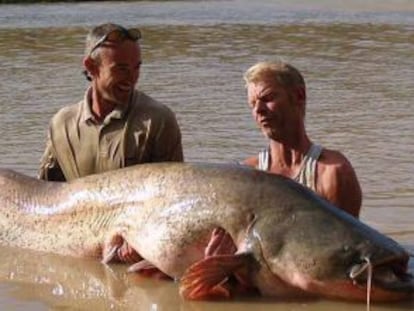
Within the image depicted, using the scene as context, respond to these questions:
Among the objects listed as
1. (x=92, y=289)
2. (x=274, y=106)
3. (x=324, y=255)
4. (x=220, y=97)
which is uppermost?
(x=274, y=106)

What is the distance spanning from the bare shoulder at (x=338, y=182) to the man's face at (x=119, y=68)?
117 cm

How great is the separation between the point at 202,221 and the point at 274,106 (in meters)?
0.62

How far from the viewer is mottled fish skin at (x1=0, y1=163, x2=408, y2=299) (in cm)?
485

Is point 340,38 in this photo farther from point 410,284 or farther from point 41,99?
point 410,284

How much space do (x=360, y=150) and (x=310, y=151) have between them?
3897 millimetres

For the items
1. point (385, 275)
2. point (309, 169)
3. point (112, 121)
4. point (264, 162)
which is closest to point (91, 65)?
point (112, 121)

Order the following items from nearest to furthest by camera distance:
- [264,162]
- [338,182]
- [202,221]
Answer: [202,221] → [338,182] → [264,162]

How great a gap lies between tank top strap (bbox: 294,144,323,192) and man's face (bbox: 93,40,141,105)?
1.10m

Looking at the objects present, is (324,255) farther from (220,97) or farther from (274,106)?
(220,97)

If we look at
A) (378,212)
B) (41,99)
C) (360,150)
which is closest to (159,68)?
(41,99)

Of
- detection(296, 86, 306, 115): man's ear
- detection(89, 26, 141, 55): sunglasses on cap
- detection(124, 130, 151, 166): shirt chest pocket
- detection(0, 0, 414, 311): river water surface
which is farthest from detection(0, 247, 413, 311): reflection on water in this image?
detection(89, 26, 141, 55): sunglasses on cap

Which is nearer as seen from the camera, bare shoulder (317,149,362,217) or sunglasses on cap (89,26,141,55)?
bare shoulder (317,149,362,217)

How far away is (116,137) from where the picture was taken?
6.14 metres

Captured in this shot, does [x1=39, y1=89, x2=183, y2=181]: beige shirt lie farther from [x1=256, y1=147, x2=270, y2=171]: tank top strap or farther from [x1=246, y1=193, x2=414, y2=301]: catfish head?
[x1=246, y1=193, x2=414, y2=301]: catfish head
